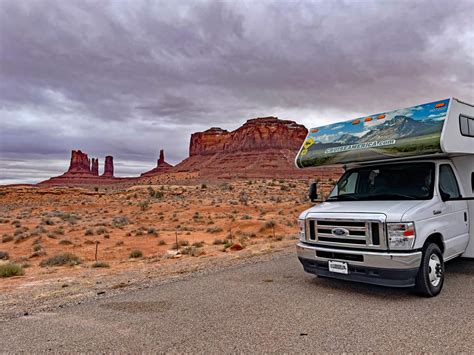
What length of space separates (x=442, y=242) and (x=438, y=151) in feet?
5.09

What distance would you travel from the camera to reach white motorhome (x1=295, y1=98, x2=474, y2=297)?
5617mm

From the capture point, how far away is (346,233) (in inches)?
235

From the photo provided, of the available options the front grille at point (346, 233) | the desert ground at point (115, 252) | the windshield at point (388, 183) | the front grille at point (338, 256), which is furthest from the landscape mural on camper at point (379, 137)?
the desert ground at point (115, 252)

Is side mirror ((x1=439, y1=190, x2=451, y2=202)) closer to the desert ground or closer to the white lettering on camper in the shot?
the white lettering on camper

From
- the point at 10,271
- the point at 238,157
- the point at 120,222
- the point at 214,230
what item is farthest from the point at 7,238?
the point at 238,157

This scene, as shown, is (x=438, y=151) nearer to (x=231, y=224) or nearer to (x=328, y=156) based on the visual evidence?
(x=328, y=156)

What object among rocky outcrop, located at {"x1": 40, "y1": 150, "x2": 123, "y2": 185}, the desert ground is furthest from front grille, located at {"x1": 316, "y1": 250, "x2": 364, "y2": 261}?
rocky outcrop, located at {"x1": 40, "y1": 150, "x2": 123, "y2": 185}

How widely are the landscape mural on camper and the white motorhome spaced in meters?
0.02

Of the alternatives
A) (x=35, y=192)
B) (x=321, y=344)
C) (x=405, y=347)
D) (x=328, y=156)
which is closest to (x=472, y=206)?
(x=328, y=156)

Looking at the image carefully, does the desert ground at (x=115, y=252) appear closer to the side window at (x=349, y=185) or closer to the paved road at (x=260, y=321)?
the paved road at (x=260, y=321)

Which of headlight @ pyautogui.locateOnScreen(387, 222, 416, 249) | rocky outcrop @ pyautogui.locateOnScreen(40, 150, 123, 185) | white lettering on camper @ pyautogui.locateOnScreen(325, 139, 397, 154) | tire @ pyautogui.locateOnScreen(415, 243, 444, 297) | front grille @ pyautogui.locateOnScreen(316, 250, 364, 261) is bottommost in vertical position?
tire @ pyautogui.locateOnScreen(415, 243, 444, 297)

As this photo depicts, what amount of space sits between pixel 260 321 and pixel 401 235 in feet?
7.98

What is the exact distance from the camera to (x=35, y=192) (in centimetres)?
6562

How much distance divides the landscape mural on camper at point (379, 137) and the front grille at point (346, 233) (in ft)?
5.06
